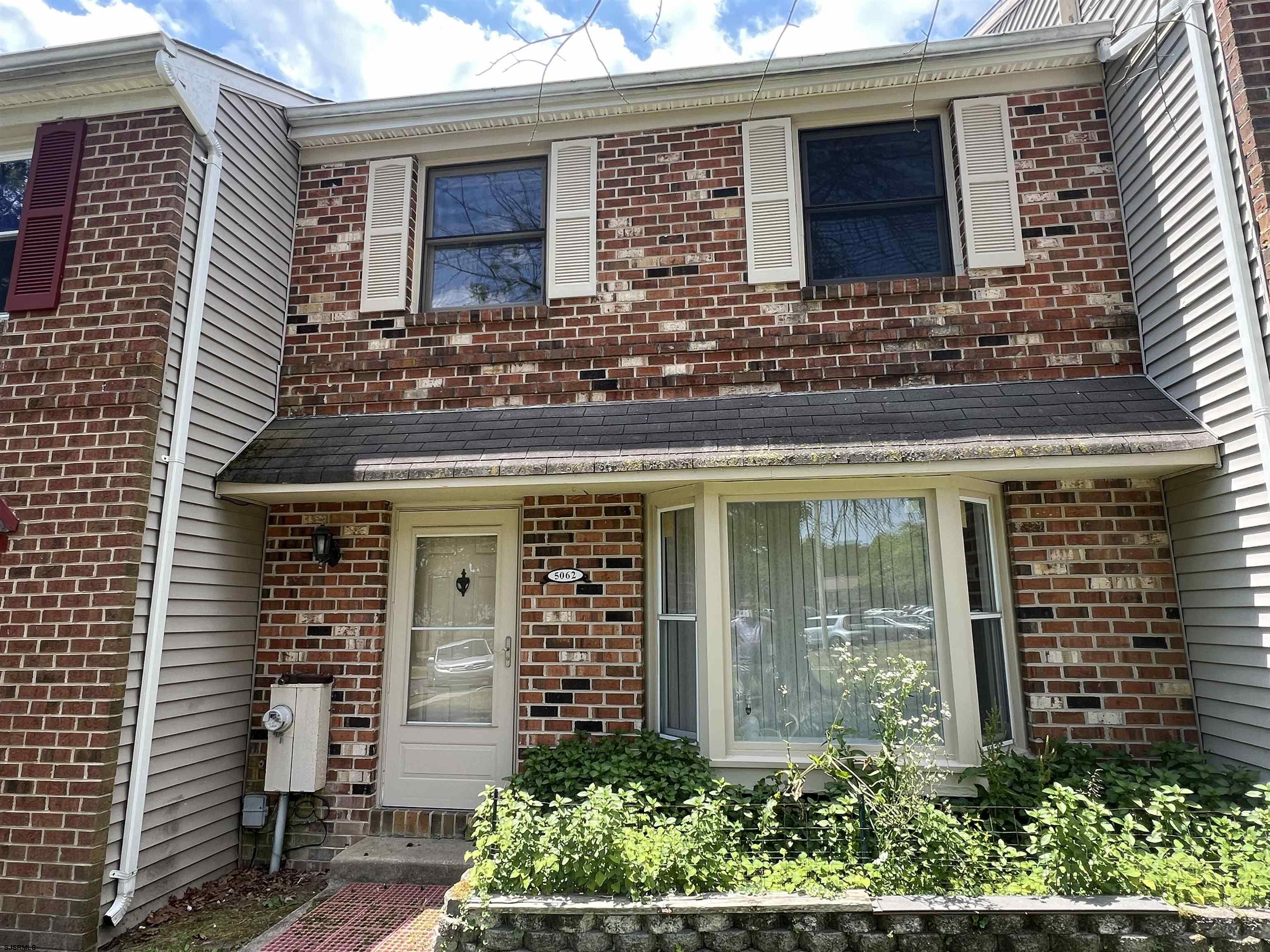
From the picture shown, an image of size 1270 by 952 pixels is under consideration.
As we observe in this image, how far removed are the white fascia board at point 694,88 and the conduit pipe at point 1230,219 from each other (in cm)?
77

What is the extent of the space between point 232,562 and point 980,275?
551 cm

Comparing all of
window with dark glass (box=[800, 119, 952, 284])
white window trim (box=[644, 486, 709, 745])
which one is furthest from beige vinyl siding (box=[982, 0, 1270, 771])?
white window trim (box=[644, 486, 709, 745])

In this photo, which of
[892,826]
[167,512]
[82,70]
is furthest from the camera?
[82,70]

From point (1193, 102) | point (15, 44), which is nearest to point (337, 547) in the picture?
point (15, 44)

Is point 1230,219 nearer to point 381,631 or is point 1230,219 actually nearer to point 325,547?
point 381,631

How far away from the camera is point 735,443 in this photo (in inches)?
176

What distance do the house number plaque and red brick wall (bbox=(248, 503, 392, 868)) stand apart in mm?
1245

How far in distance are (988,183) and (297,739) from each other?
239 inches

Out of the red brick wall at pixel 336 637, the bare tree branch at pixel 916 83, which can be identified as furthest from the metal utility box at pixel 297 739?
the bare tree branch at pixel 916 83

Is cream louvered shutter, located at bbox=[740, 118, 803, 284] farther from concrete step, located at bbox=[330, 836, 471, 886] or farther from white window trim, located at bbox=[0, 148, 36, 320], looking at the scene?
white window trim, located at bbox=[0, 148, 36, 320]

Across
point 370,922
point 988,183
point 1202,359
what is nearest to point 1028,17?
point 988,183

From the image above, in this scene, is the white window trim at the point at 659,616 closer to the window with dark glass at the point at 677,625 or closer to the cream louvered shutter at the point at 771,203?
the window with dark glass at the point at 677,625

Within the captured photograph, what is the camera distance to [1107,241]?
5.00 m

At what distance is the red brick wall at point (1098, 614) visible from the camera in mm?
4441
